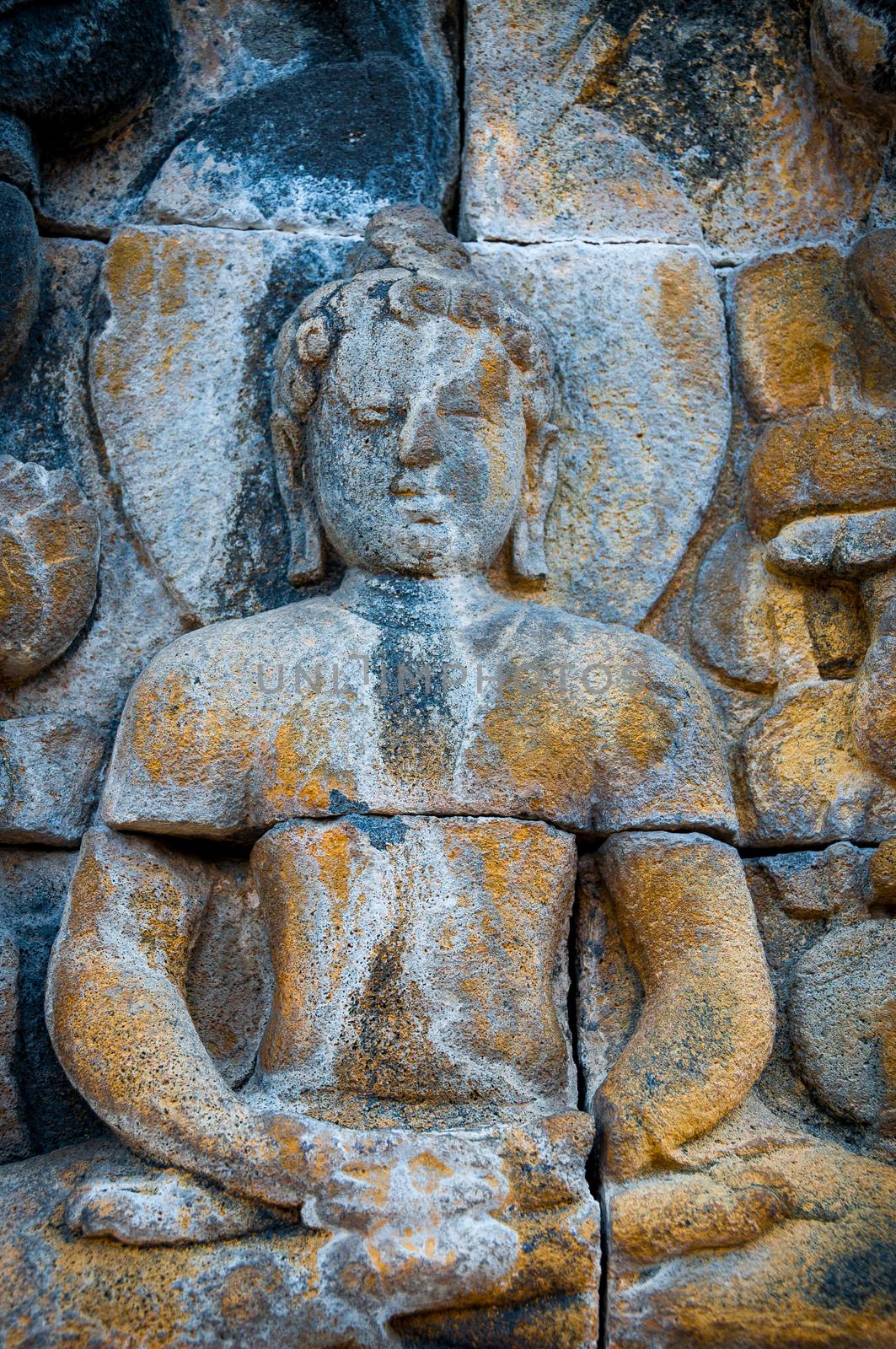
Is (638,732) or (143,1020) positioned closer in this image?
(143,1020)

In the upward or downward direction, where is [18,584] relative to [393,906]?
upward

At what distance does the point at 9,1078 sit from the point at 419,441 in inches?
64.6

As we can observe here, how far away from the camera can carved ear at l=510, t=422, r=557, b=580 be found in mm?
3496

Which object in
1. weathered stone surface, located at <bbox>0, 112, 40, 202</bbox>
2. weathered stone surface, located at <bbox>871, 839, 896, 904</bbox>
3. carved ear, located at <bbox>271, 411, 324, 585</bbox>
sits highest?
weathered stone surface, located at <bbox>0, 112, 40, 202</bbox>

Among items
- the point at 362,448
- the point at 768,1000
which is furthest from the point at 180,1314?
the point at 362,448

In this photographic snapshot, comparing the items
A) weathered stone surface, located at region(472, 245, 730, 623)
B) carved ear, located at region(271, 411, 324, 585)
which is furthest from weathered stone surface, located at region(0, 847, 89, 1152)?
weathered stone surface, located at region(472, 245, 730, 623)

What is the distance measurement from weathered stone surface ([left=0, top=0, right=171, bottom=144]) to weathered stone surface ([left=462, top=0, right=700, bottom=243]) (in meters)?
0.89

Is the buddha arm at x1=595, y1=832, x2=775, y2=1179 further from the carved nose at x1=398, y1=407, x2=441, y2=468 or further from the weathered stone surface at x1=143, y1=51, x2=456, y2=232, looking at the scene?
the weathered stone surface at x1=143, y1=51, x2=456, y2=232

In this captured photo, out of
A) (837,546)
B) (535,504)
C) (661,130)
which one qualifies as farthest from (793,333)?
(535,504)

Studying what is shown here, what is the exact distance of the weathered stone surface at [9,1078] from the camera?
298cm

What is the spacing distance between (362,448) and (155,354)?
73 centimetres

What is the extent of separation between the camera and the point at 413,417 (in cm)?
325

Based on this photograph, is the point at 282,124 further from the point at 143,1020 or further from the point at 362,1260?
the point at 362,1260

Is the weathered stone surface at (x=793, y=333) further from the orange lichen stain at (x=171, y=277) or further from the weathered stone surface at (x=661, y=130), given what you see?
the orange lichen stain at (x=171, y=277)
